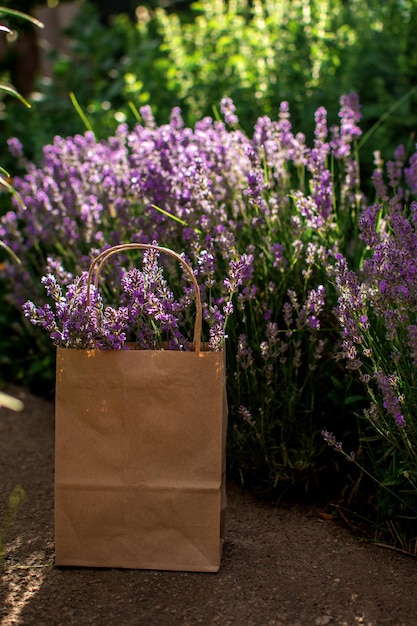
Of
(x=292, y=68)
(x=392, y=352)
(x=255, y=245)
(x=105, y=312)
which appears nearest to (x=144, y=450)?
(x=105, y=312)

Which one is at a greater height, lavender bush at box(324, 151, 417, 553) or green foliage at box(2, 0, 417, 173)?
green foliage at box(2, 0, 417, 173)

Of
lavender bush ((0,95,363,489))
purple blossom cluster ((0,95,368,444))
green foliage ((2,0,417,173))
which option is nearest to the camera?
purple blossom cluster ((0,95,368,444))

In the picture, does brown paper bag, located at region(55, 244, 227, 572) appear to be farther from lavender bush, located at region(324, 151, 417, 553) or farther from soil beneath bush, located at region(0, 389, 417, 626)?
lavender bush, located at region(324, 151, 417, 553)

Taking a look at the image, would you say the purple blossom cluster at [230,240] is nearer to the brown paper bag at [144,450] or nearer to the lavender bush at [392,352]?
the brown paper bag at [144,450]

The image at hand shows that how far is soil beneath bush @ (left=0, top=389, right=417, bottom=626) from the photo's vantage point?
5.63 feet

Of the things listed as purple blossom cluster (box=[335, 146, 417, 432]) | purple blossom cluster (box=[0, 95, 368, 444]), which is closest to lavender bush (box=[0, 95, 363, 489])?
purple blossom cluster (box=[0, 95, 368, 444])

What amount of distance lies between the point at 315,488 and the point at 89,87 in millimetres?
3924

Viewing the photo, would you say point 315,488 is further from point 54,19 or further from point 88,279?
point 54,19

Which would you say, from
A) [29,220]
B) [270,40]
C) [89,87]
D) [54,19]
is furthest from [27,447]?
[54,19]

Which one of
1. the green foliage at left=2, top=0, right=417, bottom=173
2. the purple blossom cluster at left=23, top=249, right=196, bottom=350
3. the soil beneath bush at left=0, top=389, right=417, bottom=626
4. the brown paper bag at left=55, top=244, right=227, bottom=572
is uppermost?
the green foliage at left=2, top=0, right=417, bottom=173

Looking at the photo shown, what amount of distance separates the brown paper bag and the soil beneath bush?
0.09 metres

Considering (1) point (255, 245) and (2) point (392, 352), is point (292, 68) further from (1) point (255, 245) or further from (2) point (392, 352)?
(2) point (392, 352)

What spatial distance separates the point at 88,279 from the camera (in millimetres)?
1865

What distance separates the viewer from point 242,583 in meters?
1.85
